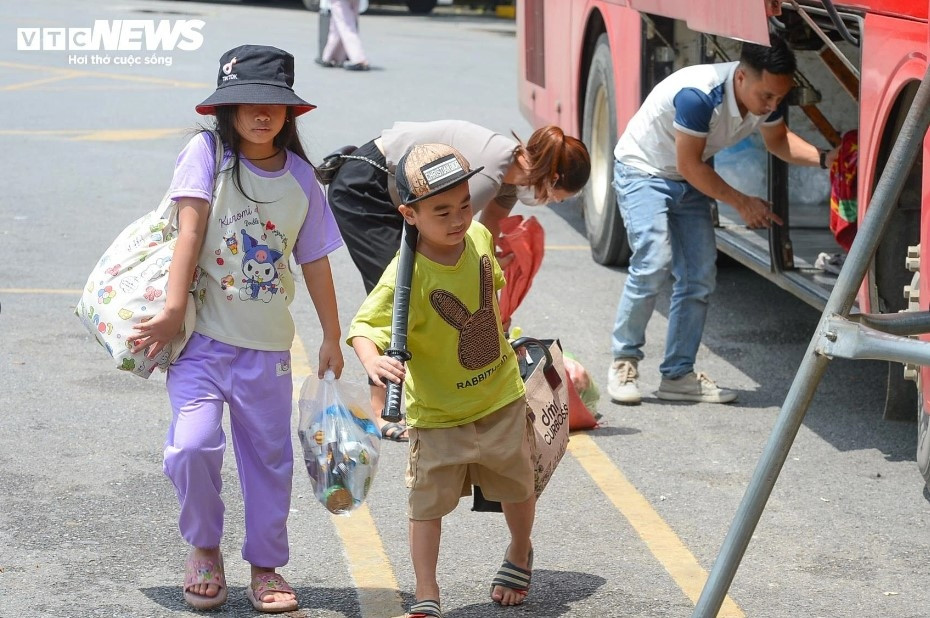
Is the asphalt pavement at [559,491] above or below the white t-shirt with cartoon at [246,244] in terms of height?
below

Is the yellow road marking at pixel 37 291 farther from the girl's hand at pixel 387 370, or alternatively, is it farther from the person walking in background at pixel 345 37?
the person walking in background at pixel 345 37

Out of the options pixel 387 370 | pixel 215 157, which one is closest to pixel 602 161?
pixel 215 157

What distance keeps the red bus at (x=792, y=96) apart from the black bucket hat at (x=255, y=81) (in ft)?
6.30

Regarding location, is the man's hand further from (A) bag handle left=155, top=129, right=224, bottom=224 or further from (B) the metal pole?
(B) the metal pole

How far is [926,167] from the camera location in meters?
4.45

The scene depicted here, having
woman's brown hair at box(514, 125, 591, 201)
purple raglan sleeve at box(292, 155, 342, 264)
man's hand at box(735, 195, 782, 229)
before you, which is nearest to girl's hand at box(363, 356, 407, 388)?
purple raglan sleeve at box(292, 155, 342, 264)

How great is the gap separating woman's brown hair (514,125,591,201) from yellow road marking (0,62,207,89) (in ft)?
38.5

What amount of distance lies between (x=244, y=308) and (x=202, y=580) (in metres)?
0.76

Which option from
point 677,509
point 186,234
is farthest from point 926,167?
point 186,234

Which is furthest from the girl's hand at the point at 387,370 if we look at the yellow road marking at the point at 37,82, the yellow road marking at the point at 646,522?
the yellow road marking at the point at 37,82

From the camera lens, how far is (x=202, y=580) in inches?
149

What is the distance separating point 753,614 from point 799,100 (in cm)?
336

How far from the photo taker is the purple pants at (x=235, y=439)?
3666mm

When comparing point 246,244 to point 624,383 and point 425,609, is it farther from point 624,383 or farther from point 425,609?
point 624,383
